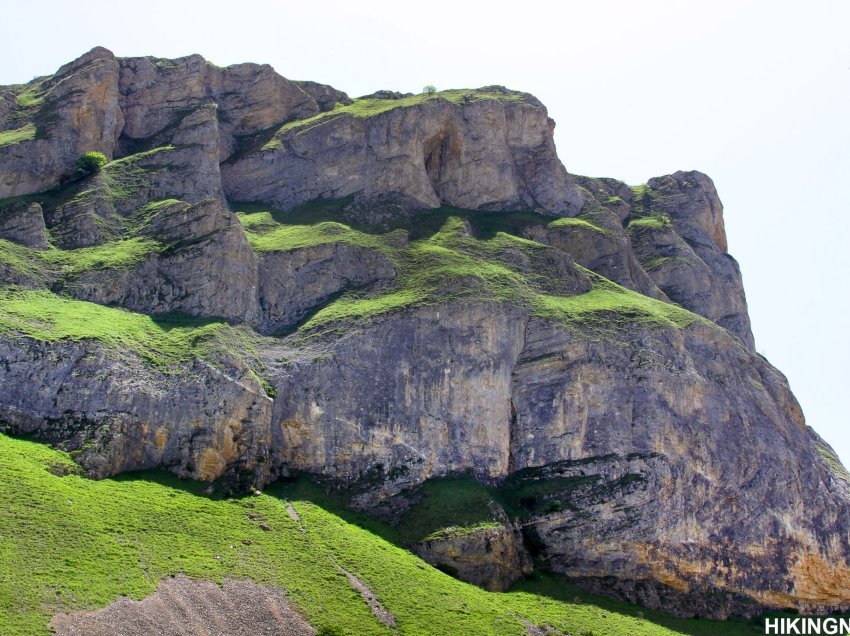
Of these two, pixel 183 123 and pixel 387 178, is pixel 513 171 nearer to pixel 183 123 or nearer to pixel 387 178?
pixel 387 178

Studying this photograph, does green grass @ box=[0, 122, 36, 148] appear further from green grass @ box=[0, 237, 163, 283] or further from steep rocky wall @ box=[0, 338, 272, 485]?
steep rocky wall @ box=[0, 338, 272, 485]

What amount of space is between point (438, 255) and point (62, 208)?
37071 mm

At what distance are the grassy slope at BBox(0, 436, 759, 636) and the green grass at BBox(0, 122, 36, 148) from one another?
43480mm

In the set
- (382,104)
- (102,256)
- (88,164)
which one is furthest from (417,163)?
(102,256)

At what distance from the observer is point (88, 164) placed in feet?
Result: 295

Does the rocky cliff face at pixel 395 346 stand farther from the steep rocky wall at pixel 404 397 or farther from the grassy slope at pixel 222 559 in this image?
the grassy slope at pixel 222 559

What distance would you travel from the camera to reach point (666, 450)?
7156 cm

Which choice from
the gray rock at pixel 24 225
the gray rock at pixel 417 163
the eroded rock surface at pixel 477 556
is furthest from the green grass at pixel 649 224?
the gray rock at pixel 24 225

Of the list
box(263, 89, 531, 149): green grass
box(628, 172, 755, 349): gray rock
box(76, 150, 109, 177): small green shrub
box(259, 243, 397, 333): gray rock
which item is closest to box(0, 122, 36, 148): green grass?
box(76, 150, 109, 177): small green shrub

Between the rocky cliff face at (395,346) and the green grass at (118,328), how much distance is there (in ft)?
0.92

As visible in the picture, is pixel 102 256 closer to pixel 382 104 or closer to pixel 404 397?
pixel 404 397

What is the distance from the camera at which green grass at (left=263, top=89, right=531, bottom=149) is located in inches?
4075

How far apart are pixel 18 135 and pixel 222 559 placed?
59.4 metres

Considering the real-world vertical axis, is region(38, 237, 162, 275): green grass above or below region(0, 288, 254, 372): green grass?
above
